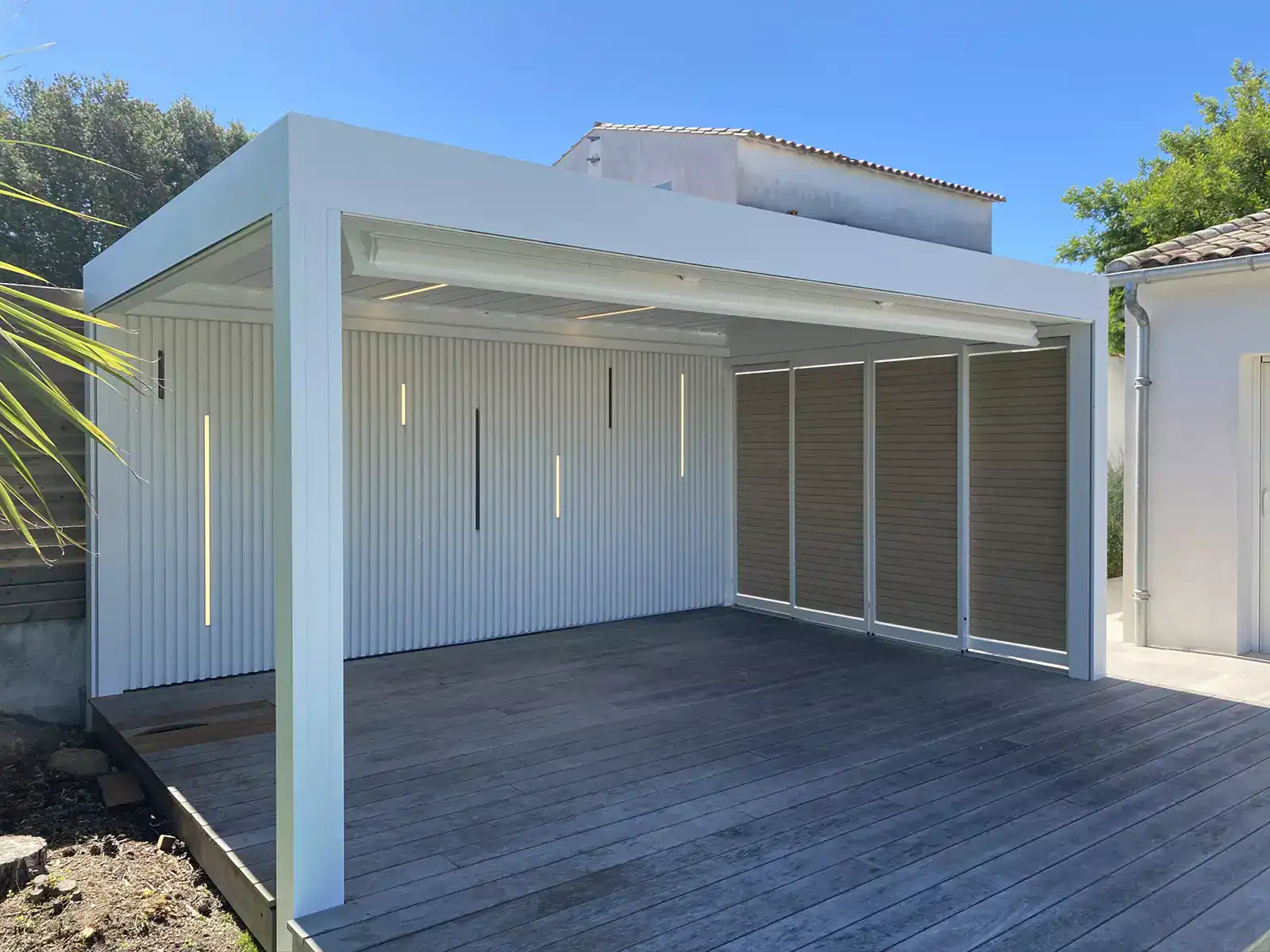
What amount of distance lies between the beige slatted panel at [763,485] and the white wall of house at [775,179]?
204 inches

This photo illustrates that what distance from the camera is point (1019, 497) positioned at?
6512 mm

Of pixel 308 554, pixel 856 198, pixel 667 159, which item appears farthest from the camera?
pixel 856 198

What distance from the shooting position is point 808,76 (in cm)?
1945

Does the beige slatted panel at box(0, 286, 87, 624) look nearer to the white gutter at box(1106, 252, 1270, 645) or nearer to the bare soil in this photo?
the bare soil

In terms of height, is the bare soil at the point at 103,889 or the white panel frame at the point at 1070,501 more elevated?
the white panel frame at the point at 1070,501

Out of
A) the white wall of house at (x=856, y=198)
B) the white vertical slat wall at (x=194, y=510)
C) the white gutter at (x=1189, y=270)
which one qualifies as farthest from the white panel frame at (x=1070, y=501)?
the white wall of house at (x=856, y=198)

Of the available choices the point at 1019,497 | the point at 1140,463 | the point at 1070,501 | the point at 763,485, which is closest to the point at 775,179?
the point at 763,485

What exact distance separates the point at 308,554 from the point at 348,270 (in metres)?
2.49

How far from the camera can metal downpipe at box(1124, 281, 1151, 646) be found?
7.07 meters

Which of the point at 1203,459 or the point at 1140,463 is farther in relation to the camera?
the point at 1140,463

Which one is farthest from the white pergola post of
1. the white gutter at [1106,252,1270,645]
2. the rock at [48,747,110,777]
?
the white gutter at [1106,252,1270,645]

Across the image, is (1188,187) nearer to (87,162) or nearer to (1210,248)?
(1210,248)

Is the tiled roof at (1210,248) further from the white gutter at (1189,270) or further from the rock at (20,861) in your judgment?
the rock at (20,861)

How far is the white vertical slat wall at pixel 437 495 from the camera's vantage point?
5832 millimetres
